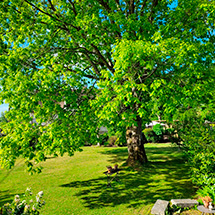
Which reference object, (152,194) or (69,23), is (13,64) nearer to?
(69,23)

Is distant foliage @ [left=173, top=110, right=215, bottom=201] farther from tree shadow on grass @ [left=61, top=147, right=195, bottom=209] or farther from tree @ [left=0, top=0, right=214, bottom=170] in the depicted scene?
tree @ [left=0, top=0, right=214, bottom=170]

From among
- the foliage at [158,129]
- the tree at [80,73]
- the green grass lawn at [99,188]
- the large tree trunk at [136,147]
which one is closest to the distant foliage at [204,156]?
the green grass lawn at [99,188]

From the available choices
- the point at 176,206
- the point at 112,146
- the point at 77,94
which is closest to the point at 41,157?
the point at 77,94

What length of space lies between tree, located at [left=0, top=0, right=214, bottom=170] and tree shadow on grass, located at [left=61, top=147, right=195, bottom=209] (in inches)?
87.1

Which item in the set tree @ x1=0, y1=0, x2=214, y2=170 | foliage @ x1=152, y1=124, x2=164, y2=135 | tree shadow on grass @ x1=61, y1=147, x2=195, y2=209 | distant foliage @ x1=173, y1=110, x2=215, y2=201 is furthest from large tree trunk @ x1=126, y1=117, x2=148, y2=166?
foliage @ x1=152, y1=124, x2=164, y2=135

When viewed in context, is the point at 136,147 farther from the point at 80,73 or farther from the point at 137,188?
the point at 80,73

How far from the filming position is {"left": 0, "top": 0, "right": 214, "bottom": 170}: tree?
719cm

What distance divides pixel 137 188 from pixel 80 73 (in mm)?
6520

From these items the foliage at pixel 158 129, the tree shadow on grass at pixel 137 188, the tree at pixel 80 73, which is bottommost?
the tree shadow on grass at pixel 137 188

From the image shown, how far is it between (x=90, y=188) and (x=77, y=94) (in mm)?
4738

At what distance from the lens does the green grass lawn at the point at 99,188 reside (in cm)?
700

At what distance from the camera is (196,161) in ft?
26.5

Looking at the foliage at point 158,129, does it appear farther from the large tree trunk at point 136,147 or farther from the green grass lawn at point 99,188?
the large tree trunk at point 136,147

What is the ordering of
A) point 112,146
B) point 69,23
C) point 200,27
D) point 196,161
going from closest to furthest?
1. point 196,161
2. point 200,27
3. point 69,23
4. point 112,146
